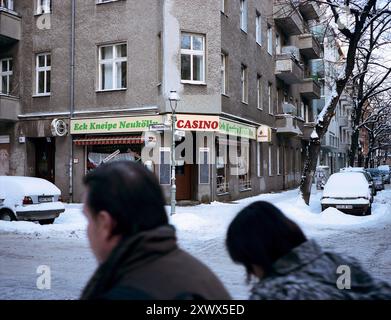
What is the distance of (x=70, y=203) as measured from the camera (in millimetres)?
16906

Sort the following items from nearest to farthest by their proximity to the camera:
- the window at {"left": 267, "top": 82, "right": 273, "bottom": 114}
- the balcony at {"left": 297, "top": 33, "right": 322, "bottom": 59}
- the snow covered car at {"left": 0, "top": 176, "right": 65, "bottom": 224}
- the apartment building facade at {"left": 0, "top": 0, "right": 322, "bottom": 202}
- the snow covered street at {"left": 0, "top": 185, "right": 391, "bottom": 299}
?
the snow covered street at {"left": 0, "top": 185, "right": 391, "bottom": 299}, the snow covered car at {"left": 0, "top": 176, "right": 65, "bottom": 224}, the apartment building facade at {"left": 0, "top": 0, "right": 322, "bottom": 202}, the window at {"left": 267, "top": 82, "right": 273, "bottom": 114}, the balcony at {"left": 297, "top": 33, "right": 322, "bottom": 59}

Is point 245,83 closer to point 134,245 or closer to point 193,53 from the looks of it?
point 193,53

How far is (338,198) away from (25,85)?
12.6 m

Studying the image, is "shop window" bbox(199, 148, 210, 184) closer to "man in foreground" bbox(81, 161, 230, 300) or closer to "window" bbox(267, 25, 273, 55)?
"window" bbox(267, 25, 273, 55)

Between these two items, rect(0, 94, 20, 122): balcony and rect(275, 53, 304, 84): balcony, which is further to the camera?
rect(275, 53, 304, 84): balcony

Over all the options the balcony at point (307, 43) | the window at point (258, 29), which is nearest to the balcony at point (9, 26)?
the window at point (258, 29)

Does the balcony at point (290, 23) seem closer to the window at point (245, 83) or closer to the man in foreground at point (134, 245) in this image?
the window at point (245, 83)

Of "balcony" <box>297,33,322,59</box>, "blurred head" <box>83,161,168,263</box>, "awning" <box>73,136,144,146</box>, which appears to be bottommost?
"blurred head" <box>83,161,168,263</box>

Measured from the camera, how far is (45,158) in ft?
60.4

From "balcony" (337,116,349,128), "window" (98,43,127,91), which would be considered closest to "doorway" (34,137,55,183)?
"window" (98,43,127,91)

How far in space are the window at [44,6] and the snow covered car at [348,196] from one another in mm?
12470

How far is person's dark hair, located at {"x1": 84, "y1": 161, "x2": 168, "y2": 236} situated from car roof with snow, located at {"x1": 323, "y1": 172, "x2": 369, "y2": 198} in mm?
13482

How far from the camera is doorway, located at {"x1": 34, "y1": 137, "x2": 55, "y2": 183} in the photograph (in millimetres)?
18234
